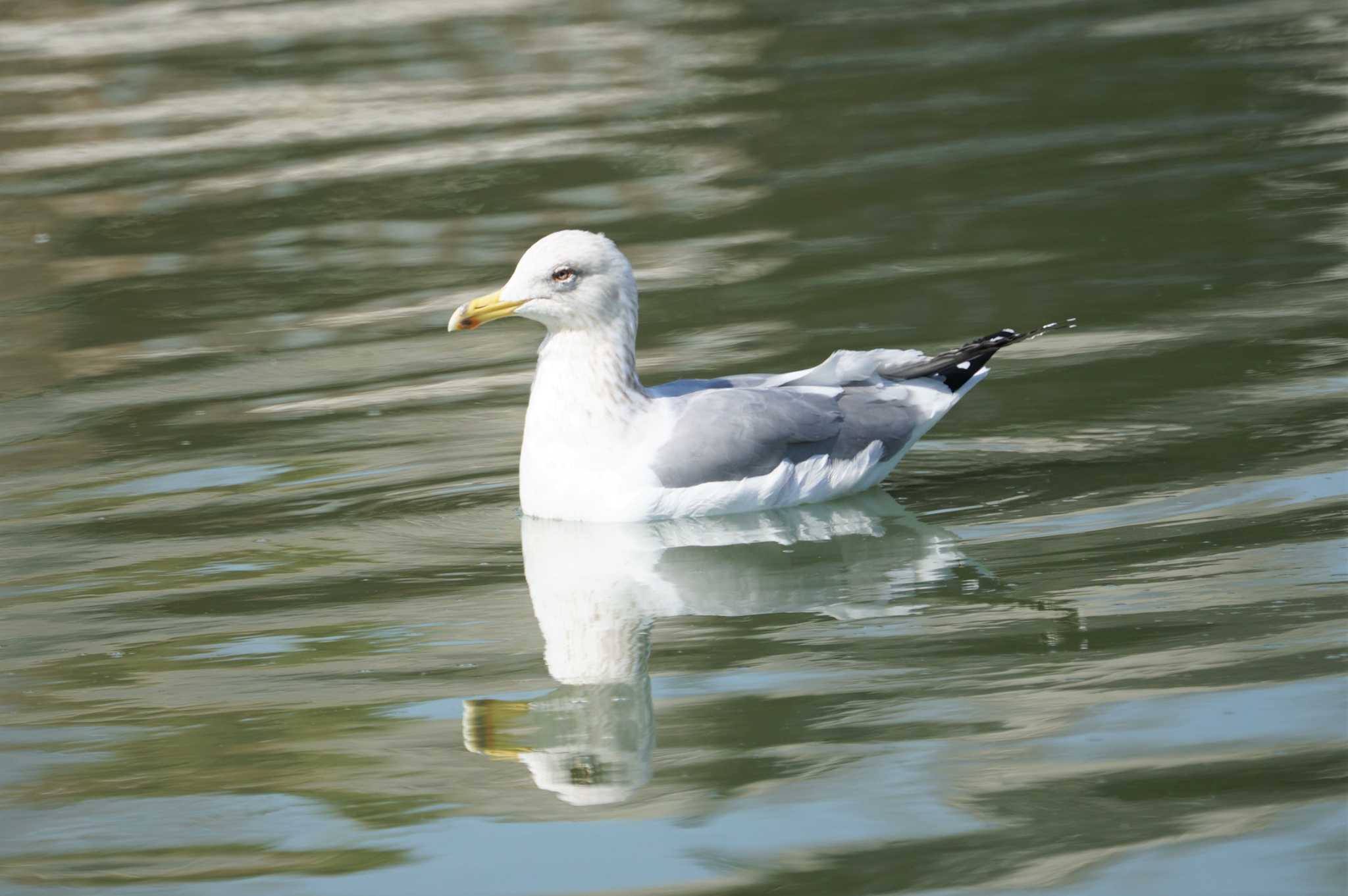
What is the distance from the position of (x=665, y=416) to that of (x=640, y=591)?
0.87 meters

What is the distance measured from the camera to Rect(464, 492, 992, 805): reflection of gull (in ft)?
17.6

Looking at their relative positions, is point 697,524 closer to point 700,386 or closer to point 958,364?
point 700,386

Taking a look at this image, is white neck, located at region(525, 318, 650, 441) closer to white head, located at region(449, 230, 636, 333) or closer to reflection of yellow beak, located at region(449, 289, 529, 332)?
white head, located at region(449, 230, 636, 333)

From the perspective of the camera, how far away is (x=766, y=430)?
7273 mm

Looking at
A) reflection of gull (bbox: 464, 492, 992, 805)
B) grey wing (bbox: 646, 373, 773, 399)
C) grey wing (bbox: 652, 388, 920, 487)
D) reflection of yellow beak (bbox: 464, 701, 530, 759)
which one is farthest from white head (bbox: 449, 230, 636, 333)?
reflection of yellow beak (bbox: 464, 701, 530, 759)

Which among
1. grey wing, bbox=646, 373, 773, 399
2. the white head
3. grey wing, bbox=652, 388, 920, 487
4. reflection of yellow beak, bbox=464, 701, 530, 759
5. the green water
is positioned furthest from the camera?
grey wing, bbox=646, 373, 773, 399

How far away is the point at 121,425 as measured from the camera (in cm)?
900

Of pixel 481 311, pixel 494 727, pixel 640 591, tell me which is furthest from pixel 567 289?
pixel 494 727

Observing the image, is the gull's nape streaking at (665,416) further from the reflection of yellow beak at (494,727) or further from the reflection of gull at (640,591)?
the reflection of yellow beak at (494,727)

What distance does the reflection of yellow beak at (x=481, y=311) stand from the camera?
729 centimetres

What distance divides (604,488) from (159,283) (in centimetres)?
513

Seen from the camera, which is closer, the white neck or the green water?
the green water

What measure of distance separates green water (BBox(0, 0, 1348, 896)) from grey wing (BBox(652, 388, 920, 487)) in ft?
0.76

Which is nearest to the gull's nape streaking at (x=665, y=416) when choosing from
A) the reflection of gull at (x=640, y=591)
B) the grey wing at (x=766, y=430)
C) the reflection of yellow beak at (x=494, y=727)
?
the grey wing at (x=766, y=430)
